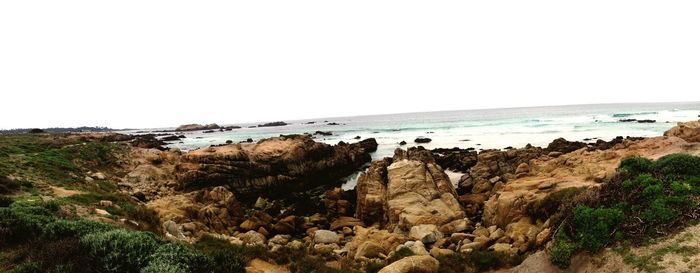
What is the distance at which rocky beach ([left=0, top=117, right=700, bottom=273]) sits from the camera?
1266cm

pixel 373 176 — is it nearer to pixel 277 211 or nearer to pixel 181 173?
pixel 277 211

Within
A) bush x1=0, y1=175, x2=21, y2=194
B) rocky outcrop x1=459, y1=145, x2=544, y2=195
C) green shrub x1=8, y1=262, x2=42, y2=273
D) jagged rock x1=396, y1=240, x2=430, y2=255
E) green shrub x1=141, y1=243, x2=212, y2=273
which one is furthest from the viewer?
rocky outcrop x1=459, y1=145, x2=544, y2=195

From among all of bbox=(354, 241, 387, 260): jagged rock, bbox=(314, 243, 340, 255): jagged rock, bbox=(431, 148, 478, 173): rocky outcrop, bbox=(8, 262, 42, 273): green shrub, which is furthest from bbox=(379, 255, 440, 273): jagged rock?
bbox=(431, 148, 478, 173): rocky outcrop

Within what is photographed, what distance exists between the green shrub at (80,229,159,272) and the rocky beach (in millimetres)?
339

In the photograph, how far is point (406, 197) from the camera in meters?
21.1

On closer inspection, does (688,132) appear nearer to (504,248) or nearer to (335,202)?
(504,248)

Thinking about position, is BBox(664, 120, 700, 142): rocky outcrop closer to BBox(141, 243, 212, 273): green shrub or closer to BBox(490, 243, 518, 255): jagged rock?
BBox(490, 243, 518, 255): jagged rock

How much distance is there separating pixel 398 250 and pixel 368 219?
8085 mm

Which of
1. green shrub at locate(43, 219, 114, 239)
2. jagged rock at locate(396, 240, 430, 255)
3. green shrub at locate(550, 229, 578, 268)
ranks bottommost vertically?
jagged rock at locate(396, 240, 430, 255)

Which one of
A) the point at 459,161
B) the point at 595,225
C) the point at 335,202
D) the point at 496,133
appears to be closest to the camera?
the point at 595,225

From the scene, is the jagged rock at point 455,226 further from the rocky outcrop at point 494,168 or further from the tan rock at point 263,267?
the tan rock at point 263,267

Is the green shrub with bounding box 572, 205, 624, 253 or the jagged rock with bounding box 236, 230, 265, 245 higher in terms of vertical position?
the green shrub with bounding box 572, 205, 624, 253

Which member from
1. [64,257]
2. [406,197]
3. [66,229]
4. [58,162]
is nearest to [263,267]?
[64,257]

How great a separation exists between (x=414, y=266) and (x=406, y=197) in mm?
9746
